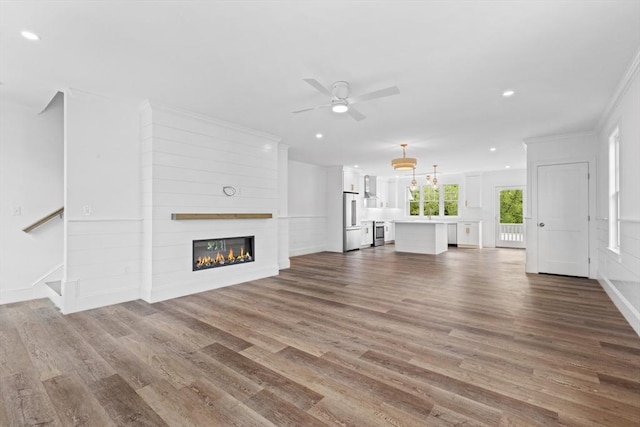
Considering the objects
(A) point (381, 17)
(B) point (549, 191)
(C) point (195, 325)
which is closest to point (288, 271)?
(C) point (195, 325)

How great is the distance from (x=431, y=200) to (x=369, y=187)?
9.16ft

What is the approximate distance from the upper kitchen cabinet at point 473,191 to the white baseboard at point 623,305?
6.12 m

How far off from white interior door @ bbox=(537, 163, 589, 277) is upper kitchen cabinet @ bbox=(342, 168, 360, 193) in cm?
490

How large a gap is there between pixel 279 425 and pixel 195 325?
6.10 ft

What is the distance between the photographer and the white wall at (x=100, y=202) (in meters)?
3.64

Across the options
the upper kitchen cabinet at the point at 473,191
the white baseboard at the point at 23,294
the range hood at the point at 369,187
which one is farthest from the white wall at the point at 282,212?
the upper kitchen cabinet at the point at 473,191

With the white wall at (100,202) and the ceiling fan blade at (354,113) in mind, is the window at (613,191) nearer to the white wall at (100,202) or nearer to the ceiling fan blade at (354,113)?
the ceiling fan blade at (354,113)

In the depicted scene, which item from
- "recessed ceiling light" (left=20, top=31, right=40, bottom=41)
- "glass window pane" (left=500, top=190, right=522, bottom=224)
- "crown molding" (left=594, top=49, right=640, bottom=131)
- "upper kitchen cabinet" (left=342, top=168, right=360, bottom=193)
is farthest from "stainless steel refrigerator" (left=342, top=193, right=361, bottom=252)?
"recessed ceiling light" (left=20, top=31, right=40, bottom=41)

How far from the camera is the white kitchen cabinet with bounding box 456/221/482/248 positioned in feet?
34.1

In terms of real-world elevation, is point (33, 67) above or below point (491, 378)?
above

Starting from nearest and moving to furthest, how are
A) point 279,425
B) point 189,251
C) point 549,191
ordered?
point 279,425 → point 189,251 → point 549,191

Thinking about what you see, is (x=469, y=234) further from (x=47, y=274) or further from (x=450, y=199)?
(x=47, y=274)

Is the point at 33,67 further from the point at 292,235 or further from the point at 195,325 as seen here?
the point at 292,235

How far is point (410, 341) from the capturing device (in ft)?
9.12
